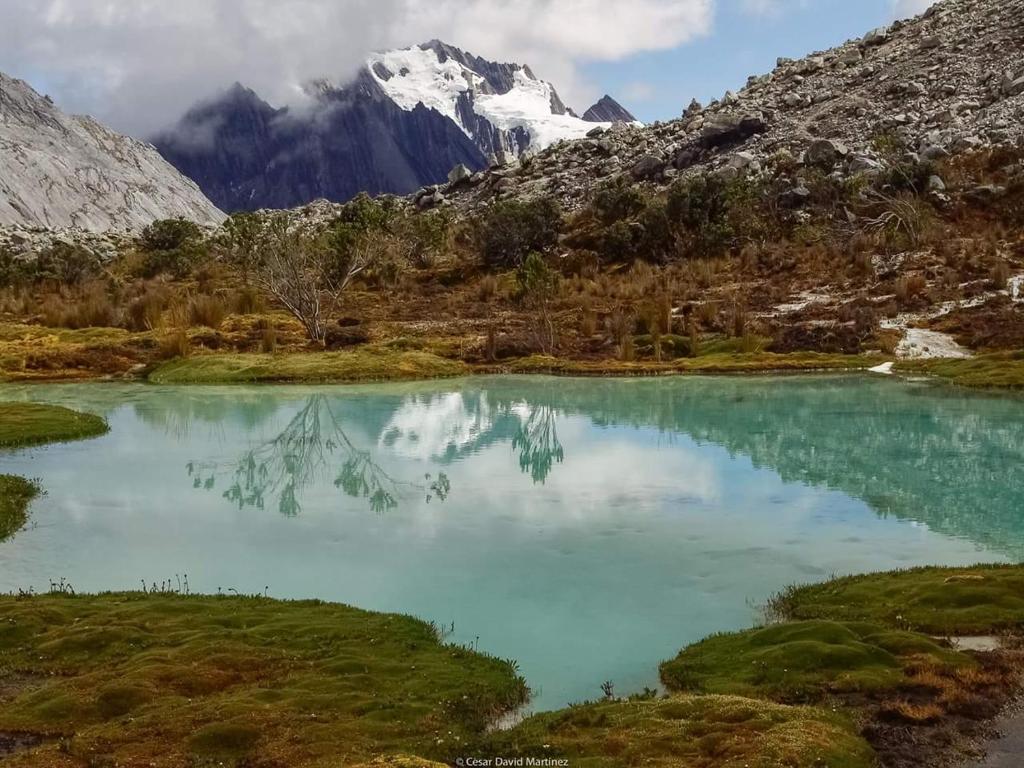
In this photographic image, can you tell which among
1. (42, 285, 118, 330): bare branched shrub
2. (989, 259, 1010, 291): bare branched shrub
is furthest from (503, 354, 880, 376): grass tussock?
(42, 285, 118, 330): bare branched shrub

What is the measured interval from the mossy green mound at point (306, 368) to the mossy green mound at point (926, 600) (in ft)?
87.9

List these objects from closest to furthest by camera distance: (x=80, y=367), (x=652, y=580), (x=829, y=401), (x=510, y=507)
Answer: (x=652, y=580)
(x=510, y=507)
(x=829, y=401)
(x=80, y=367)

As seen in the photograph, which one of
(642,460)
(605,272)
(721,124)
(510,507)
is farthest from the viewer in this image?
(721,124)

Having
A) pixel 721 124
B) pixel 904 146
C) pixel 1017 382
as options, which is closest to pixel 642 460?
pixel 1017 382

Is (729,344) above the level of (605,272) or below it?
below

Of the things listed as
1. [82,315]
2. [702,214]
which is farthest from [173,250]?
[702,214]

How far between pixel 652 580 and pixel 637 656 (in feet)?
8.56

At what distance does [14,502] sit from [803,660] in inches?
581

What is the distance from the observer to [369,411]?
2920cm

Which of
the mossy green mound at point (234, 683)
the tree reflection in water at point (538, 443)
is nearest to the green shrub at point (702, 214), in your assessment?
the tree reflection in water at point (538, 443)

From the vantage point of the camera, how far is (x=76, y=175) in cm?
15900

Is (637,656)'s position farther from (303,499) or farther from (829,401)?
(829,401)

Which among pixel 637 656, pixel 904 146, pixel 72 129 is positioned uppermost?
pixel 72 129

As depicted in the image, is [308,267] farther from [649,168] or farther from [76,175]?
[76,175]
